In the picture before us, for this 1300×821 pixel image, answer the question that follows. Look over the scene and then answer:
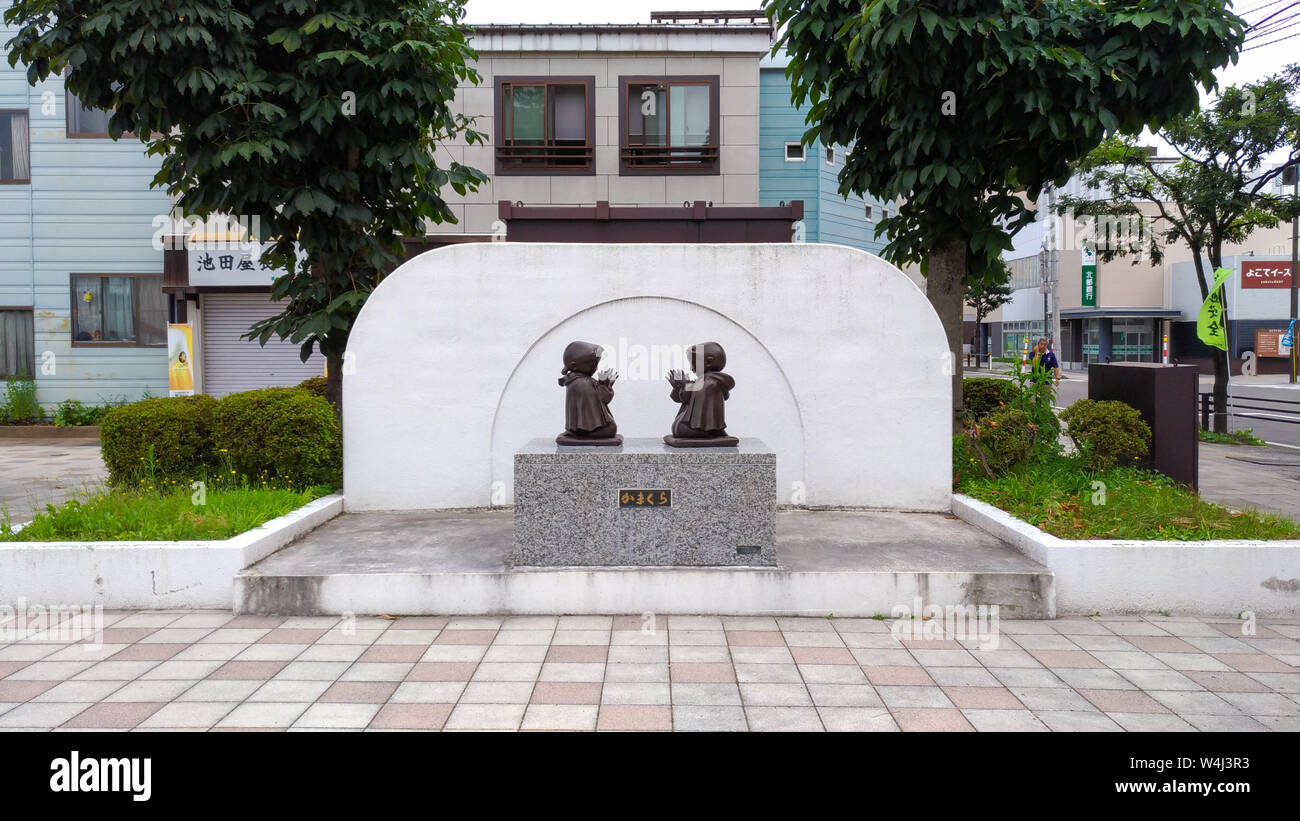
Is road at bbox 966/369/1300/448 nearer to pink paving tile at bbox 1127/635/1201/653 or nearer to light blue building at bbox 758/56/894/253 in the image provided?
light blue building at bbox 758/56/894/253

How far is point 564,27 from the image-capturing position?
17.8m

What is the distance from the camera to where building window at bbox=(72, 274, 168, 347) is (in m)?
19.7

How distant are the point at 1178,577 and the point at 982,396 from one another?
5362 mm

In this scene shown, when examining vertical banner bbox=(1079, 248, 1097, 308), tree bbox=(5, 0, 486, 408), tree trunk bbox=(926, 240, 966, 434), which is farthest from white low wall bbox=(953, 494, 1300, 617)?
vertical banner bbox=(1079, 248, 1097, 308)

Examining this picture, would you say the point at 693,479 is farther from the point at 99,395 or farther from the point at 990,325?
the point at 990,325

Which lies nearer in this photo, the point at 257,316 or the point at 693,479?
the point at 693,479

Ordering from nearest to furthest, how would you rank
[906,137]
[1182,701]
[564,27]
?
[1182,701] < [906,137] < [564,27]

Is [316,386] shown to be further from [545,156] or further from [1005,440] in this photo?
[1005,440]

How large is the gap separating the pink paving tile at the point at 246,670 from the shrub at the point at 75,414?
16.3 m

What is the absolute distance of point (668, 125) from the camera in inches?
719

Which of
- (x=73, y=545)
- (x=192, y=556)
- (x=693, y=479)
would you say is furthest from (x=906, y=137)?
(x=73, y=545)

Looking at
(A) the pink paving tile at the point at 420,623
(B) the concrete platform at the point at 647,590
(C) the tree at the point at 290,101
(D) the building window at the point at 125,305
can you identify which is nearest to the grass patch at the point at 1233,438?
(B) the concrete platform at the point at 647,590

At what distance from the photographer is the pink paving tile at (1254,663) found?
5680 mm

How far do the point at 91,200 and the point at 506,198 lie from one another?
937cm
